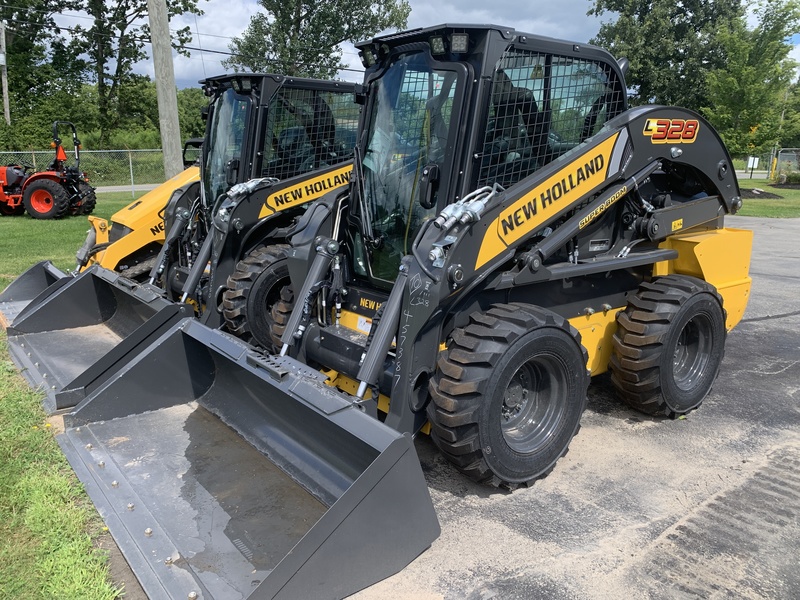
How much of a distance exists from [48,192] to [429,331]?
15389mm

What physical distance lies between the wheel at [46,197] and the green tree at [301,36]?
14.1 m

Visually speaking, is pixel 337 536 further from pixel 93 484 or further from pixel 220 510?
pixel 93 484

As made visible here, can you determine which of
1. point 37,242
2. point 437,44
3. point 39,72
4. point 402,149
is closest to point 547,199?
point 402,149

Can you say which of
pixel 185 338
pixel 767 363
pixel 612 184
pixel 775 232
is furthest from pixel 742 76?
pixel 185 338

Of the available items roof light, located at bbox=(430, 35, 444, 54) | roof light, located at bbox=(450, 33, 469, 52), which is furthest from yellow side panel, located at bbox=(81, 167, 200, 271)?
roof light, located at bbox=(450, 33, 469, 52)

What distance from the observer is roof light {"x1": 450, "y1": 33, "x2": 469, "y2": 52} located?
3410 millimetres

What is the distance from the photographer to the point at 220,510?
10.1 feet

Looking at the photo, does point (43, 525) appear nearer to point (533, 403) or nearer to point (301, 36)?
point (533, 403)

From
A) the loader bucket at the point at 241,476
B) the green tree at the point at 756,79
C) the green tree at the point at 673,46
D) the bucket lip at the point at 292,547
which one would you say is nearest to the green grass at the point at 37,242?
the loader bucket at the point at 241,476

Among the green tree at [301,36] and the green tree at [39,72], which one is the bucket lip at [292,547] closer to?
the green tree at [301,36]

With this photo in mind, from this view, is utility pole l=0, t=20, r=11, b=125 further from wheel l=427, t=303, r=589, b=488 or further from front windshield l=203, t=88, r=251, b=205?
wheel l=427, t=303, r=589, b=488

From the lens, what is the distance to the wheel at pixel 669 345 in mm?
4203

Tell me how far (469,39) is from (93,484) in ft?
10.1

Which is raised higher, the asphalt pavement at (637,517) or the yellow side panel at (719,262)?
the yellow side panel at (719,262)
